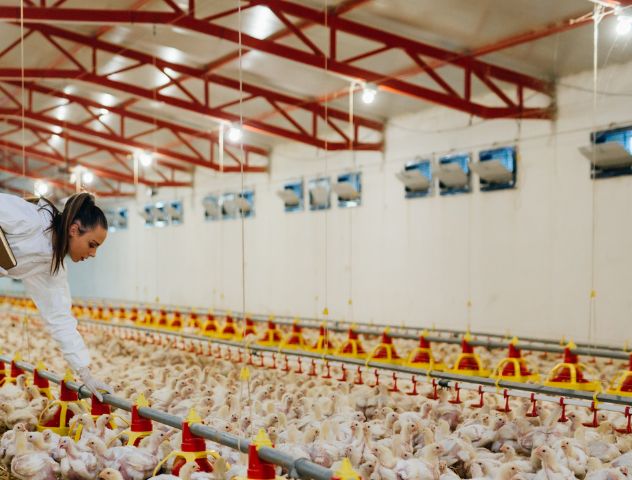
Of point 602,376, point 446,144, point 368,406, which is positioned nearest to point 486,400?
point 368,406

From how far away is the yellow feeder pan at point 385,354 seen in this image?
21.2 feet

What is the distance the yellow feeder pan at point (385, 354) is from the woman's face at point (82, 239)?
392 centimetres

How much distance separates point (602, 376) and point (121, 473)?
4.92 m

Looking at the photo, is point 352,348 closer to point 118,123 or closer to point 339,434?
point 339,434

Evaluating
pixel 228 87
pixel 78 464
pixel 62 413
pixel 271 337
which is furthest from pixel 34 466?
pixel 228 87

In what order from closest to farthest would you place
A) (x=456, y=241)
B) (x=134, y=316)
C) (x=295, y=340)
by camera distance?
1. (x=295, y=340)
2. (x=456, y=241)
3. (x=134, y=316)

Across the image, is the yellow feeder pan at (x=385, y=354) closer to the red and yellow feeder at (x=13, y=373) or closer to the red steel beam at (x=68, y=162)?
the red and yellow feeder at (x=13, y=373)

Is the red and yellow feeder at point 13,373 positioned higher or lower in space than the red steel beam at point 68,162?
lower

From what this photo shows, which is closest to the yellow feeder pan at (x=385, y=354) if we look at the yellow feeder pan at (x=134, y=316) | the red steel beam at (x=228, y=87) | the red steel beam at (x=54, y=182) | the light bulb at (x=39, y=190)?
the light bulb at (x=39, y=190)

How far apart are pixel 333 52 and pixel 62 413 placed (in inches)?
208

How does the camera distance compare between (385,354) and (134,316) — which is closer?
(385,354)

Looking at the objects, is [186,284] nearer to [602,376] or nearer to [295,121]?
[295,121]

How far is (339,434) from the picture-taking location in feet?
13.3

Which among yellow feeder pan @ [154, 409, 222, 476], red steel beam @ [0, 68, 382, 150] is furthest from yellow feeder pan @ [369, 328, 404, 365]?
red steel beam @ [0, 68, 382, 150]
